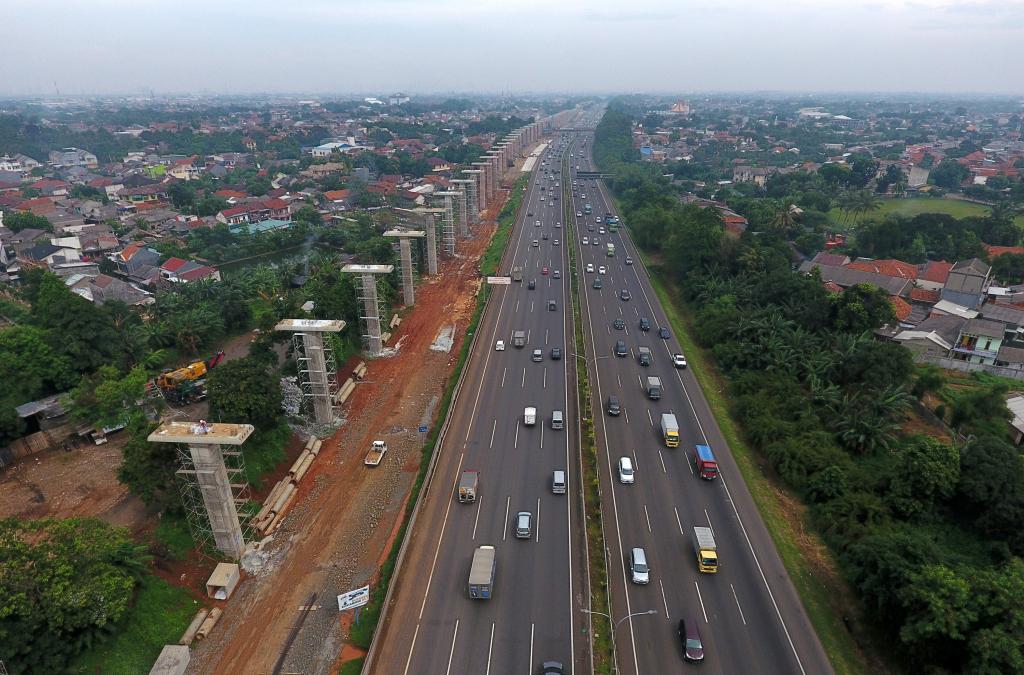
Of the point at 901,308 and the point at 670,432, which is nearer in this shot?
the point at 670,432

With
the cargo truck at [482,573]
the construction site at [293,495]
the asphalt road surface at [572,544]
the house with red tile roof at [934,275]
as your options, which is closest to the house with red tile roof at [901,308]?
the house with red tile roof at [934,275]

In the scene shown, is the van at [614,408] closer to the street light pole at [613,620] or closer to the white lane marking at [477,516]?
the white lane marking at [477,516]

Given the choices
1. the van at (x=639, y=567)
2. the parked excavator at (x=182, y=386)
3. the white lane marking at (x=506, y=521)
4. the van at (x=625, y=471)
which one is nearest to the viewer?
the van at (x=639, y=567)

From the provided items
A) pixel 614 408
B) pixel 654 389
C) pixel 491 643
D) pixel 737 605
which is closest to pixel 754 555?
pixel 737 605

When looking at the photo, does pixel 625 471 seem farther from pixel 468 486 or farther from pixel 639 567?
pixel 468 486

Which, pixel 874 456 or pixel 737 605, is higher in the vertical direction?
pixel 874 456

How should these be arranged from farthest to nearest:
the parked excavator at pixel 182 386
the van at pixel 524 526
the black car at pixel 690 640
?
the parked excavator at pixel 182 386, the van at pixel 524 526, the black car at pixel 690 640

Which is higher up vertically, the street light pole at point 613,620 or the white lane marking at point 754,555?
the street light pole at point 613,620

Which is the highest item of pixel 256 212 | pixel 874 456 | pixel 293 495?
pixel 256 212
